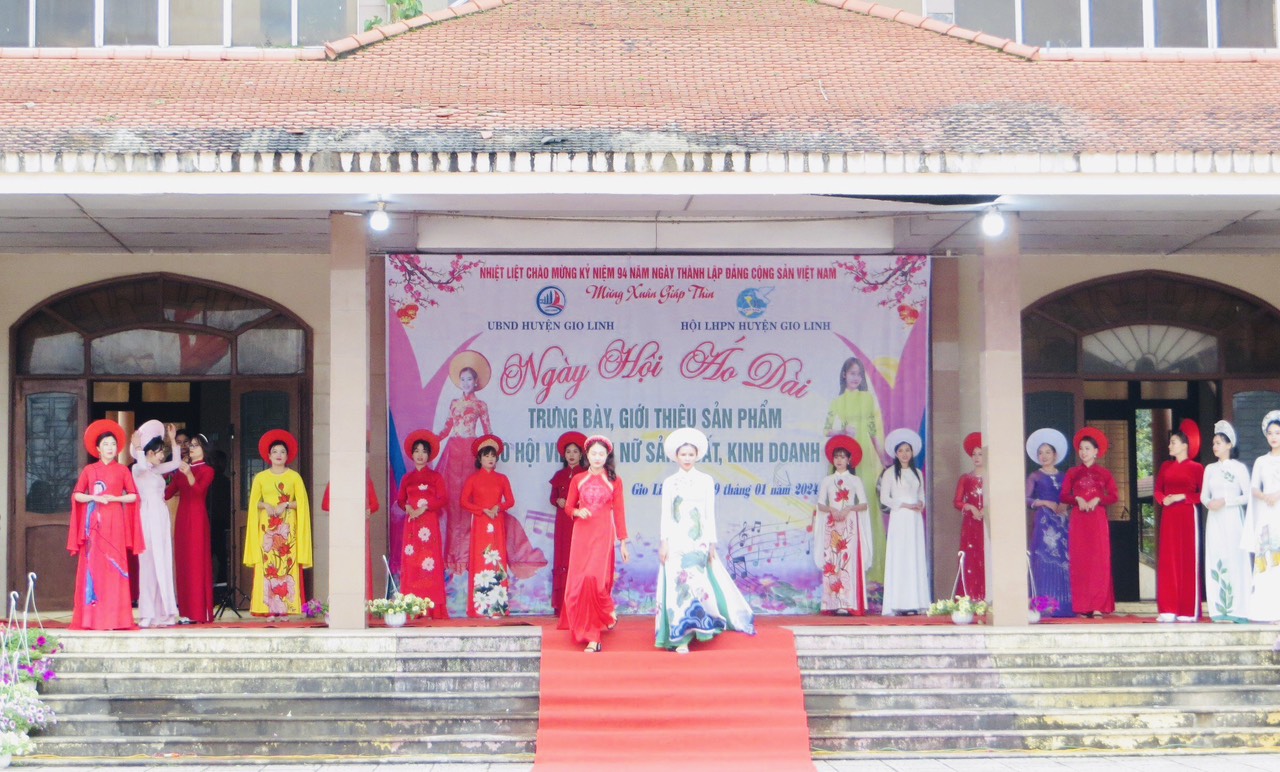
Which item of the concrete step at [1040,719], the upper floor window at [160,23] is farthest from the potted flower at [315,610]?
the upper floor window at [160,23]

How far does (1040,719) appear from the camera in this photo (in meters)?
8.73

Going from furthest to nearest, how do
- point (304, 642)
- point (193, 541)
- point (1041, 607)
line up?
point (193, 541), point (1041, 607), point (304, 642)

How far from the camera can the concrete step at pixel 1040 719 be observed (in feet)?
28.4

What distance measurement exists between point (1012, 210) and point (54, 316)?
776cm

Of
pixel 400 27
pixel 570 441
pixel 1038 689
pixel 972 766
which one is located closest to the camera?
pixel 972 766

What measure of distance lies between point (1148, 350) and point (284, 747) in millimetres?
7941

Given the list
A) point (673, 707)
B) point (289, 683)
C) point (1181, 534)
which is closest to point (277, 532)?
point (289, 683)

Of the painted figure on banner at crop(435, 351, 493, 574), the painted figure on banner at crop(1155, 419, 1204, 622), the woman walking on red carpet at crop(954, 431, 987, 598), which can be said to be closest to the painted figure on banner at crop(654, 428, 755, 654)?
the painted figure on banner at crop(435, 351, 493, 574)

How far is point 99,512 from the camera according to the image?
977 cm

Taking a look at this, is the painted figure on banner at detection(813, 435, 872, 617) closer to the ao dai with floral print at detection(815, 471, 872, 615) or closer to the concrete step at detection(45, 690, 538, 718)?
the ao dai with floral print at detection(815, 471, 872, 615)

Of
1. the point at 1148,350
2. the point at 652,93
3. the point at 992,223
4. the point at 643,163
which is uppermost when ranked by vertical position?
the point at 652,93

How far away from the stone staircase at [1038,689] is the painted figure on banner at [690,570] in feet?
1.84

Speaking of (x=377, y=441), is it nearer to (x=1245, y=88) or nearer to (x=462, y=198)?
(x=462, y=198)

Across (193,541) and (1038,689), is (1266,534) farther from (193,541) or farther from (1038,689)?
(193,541)
